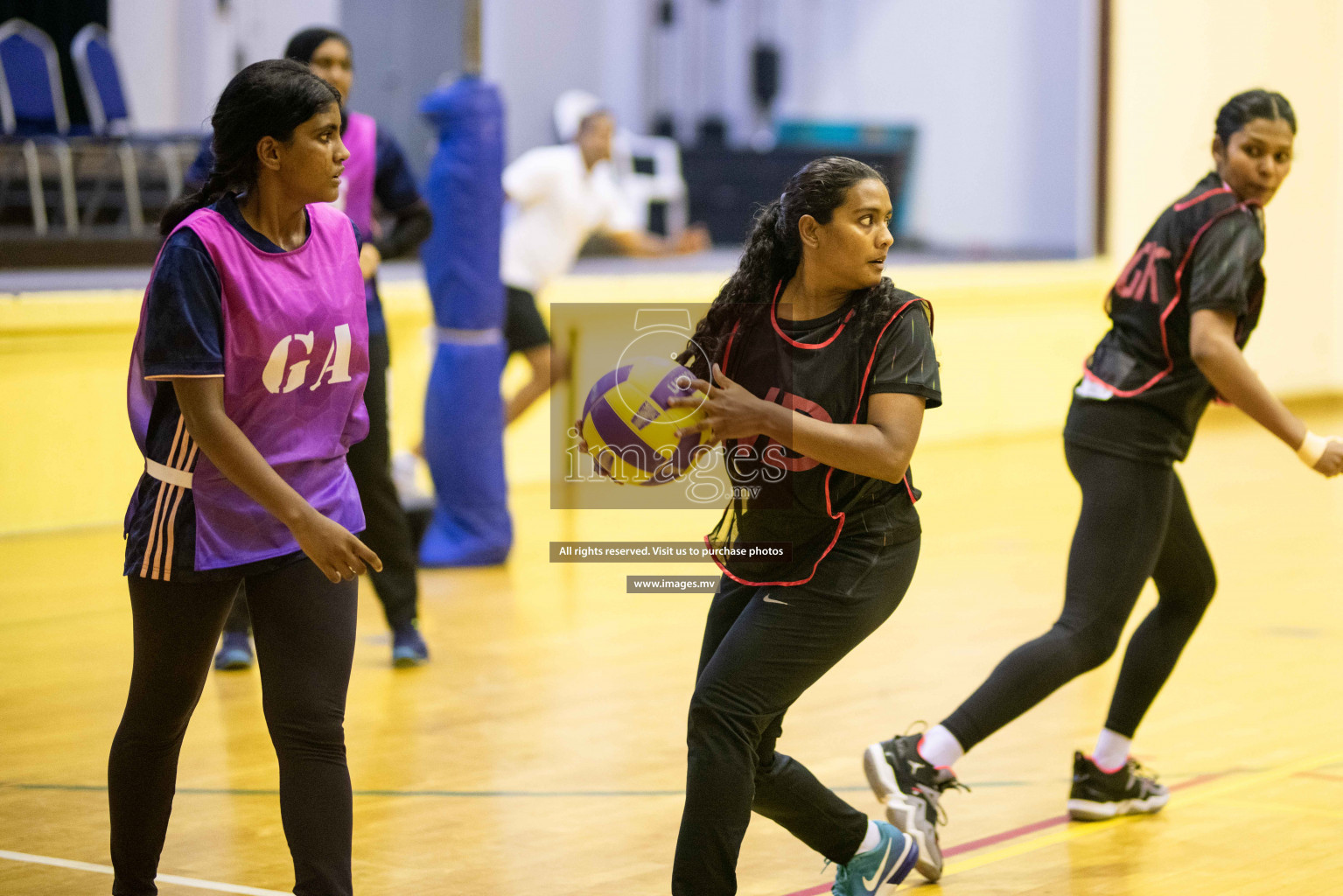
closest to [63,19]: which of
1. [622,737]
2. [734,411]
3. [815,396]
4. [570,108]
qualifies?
[570,108]

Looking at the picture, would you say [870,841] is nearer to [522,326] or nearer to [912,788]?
[912,788]

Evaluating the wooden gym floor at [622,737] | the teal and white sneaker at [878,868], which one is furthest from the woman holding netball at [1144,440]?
the teal and white sneaker at [878,868]

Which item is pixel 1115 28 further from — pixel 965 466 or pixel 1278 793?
pixel 1278 793

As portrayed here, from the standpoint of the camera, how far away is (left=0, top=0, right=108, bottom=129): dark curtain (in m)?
12.5

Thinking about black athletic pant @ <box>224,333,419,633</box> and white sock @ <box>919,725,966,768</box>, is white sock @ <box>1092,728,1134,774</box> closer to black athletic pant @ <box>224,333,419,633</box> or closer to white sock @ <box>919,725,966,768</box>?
white sock @ <box>919,725,966,768</box>

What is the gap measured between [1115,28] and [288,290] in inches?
441

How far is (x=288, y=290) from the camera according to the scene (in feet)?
9.55

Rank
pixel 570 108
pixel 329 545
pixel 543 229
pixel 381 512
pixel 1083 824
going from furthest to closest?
pixel 570 108
pixel 543 229
pixel 381 512
pixel 1083 824
pixel 329 545

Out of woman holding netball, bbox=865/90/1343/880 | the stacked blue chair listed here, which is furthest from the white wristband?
the stacked blue chair

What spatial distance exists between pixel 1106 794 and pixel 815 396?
1.57 m

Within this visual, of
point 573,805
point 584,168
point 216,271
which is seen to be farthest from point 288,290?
point 584,168

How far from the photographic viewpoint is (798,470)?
10.0 feet

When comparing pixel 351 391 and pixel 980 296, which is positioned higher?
pixel 351 391

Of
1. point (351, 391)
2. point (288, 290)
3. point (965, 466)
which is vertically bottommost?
point (965, 466)
